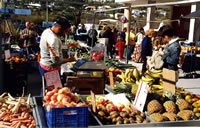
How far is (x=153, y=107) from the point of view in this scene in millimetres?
3492

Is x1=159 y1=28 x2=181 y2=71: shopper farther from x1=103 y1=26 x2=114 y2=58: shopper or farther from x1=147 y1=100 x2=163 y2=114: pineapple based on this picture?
x1=103 y1=26 x2=114 y2=58: shopper

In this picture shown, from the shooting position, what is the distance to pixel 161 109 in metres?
3.55

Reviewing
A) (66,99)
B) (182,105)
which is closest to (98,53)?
(182,105)

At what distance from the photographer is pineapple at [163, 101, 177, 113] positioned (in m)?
3.56

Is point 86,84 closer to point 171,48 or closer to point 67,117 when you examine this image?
point 171,48

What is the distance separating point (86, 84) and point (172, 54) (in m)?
1.97

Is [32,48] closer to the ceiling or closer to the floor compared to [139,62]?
closer to the ceiling

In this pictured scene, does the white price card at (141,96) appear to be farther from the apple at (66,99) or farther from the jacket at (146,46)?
the jacket at (146,46)

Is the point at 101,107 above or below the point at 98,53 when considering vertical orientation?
below

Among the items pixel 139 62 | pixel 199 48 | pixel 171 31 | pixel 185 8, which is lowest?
pixel 139 62

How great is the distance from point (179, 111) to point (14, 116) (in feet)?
7.03

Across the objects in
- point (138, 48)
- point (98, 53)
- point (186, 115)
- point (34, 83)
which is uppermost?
point (98, 53)

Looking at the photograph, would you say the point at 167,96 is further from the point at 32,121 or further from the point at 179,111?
the point at 32,121

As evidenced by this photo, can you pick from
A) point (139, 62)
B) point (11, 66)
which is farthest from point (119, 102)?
point (139, 62)
